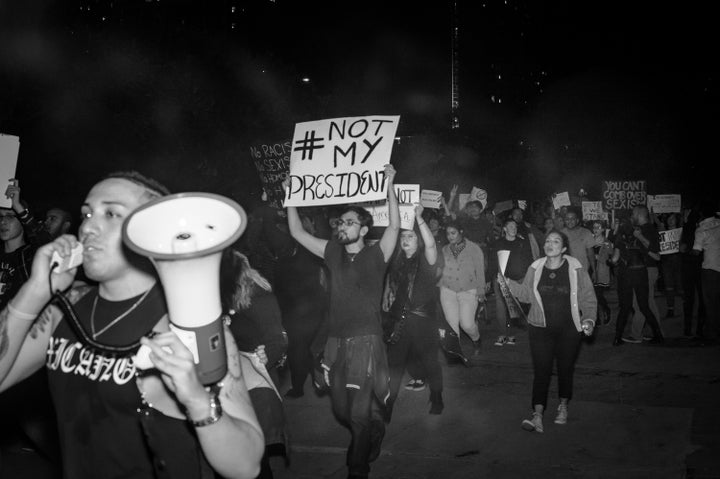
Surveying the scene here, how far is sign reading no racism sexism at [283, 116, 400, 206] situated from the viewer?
674 centimetres

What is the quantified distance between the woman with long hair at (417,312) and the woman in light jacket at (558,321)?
42.3 inches

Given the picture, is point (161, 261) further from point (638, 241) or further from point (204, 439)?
point (638, 241)

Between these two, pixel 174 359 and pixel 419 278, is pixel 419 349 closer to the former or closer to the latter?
pixel 419 278

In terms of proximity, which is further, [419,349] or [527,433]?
[419,349]

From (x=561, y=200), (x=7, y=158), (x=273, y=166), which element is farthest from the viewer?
(x=561, y=200)

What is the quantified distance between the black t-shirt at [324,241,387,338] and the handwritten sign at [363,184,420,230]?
1.59 meters

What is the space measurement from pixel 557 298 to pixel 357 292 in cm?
220

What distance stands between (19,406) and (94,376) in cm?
367

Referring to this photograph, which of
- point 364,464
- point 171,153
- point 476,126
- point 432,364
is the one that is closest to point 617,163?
point 476,126

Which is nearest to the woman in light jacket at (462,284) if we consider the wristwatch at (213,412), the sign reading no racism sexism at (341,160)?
the sign reading no racism sexism at (341,160)

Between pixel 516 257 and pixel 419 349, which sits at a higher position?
pixel 516 257

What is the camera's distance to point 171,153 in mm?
15133

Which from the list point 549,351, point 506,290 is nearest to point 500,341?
point 506,290

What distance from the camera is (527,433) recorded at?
7051 mm
